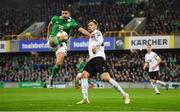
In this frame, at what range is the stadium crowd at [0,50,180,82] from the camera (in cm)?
4641

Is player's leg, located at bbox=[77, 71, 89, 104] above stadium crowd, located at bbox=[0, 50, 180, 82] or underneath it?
underneath

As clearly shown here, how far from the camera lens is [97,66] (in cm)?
1694

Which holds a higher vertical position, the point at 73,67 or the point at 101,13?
the point at 101,13

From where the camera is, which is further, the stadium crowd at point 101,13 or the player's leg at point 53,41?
the stadium crowd at point 101,13

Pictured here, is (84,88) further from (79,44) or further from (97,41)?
(79,44)

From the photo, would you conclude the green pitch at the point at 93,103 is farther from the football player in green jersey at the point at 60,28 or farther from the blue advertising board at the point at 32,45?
the blue advertising board at the point at 32,45

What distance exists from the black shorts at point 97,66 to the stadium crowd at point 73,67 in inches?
1083

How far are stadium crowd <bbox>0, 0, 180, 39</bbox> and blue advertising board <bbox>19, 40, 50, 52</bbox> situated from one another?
8.87ft

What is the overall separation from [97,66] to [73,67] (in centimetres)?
3368

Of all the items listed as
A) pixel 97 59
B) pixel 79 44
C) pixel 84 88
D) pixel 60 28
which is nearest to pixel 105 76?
pixel 97 59

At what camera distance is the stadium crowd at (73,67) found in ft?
152

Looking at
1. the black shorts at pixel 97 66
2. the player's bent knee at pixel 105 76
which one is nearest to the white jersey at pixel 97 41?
the black shorts at pixel 97 66

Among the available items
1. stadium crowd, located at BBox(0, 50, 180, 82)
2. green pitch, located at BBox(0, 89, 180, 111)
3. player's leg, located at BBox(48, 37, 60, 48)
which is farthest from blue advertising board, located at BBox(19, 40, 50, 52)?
player's leg, located at BBox(48, 37, 60, 48)

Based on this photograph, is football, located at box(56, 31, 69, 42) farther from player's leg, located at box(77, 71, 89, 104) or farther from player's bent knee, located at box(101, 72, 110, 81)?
player's bent knee, located at box(101, 72, 110, 81)
